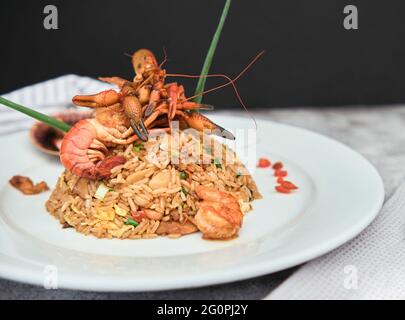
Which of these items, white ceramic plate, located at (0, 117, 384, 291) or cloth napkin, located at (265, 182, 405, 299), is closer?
white ceramic plate, located at (0, 117, 384, 291)

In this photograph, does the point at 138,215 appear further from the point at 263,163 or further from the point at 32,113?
the point at 263,163

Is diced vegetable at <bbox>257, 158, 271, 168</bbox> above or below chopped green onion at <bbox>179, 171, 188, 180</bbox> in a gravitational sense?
below

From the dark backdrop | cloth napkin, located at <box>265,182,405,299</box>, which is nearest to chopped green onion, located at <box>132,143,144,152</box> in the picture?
cloth napkin, located at <box>265,182,405,299</box>

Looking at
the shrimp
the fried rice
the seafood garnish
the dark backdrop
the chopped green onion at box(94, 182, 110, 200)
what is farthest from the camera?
the dark backdrop

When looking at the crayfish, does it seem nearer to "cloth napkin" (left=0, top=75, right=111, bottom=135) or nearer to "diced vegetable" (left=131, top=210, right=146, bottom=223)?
"diced vegetable" (left=131, top=210, right=146, bottom=223)

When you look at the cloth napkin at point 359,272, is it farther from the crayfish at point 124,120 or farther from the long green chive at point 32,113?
the long green chive at point 32,113

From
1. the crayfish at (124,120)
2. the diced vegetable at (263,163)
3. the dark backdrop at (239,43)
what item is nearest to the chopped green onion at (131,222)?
the crayfish at (124,120)

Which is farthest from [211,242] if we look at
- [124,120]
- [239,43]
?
[239,43]

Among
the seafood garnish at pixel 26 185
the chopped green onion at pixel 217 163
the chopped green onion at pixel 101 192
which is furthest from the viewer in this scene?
the seafood garnish at pixel 26 185
